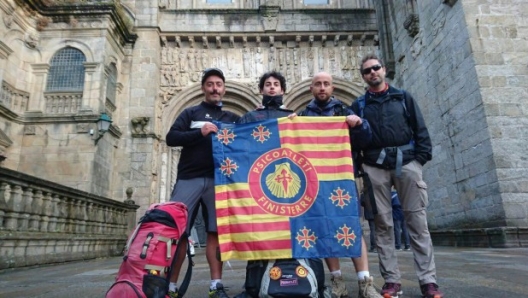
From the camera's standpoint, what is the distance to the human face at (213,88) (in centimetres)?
285

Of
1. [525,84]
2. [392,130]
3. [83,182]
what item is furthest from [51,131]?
[525,84]

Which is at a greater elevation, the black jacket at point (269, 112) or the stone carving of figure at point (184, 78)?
the stone carving of figure at point (184, 78)

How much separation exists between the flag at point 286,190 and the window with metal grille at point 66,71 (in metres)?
9.19

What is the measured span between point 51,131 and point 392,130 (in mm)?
9893

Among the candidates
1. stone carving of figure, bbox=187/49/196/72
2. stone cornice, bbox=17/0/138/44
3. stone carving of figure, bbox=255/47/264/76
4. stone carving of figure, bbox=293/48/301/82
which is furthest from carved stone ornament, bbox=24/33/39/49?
stone carving of figure, bbox=293/48/301/82

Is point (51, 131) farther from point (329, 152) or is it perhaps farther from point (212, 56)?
point (329, 152)

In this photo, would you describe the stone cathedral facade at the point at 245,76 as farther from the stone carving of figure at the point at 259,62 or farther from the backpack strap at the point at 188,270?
the backpack strap at the point at 188,270

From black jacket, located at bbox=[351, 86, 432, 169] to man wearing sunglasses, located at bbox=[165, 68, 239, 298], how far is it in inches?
46.6

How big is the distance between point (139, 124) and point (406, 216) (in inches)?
397

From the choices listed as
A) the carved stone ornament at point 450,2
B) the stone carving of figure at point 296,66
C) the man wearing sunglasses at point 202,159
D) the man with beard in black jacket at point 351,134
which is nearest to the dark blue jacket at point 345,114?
the man with beard in black jacket at point 351,134

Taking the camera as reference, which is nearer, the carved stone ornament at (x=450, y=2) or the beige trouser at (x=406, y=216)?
the beige trouser at (x=406, y=216)

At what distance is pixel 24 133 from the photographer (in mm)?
9727

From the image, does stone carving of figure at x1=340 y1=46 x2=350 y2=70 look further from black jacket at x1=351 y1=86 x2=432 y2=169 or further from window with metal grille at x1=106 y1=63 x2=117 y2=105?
black jacket at x1=351 y1=86 x2=432 y2=169

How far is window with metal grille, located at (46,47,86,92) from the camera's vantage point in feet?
33.4
